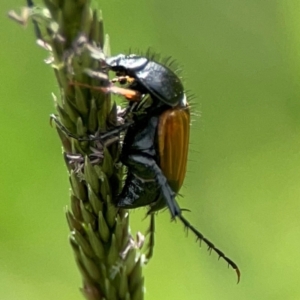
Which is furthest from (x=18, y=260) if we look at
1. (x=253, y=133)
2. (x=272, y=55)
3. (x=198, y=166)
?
(x=272, y=55)

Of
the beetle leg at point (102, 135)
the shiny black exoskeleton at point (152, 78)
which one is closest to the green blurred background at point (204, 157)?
the shiny black exoskeleton at point (152, 78)

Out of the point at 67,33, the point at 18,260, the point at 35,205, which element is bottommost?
the point at 18,260

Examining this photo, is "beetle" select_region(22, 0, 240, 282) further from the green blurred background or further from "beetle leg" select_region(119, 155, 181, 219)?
the green blurred background

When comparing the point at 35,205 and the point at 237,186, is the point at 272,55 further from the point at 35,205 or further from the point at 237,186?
the point at 35,205

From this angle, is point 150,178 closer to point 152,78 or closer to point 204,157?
point 152,78

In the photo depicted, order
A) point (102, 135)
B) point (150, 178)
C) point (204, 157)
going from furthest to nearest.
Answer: point (204, 157), point (150, 178), point (102, 135)

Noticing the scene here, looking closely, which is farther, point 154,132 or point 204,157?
point 204,157

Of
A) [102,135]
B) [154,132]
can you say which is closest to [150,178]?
[154,132]
